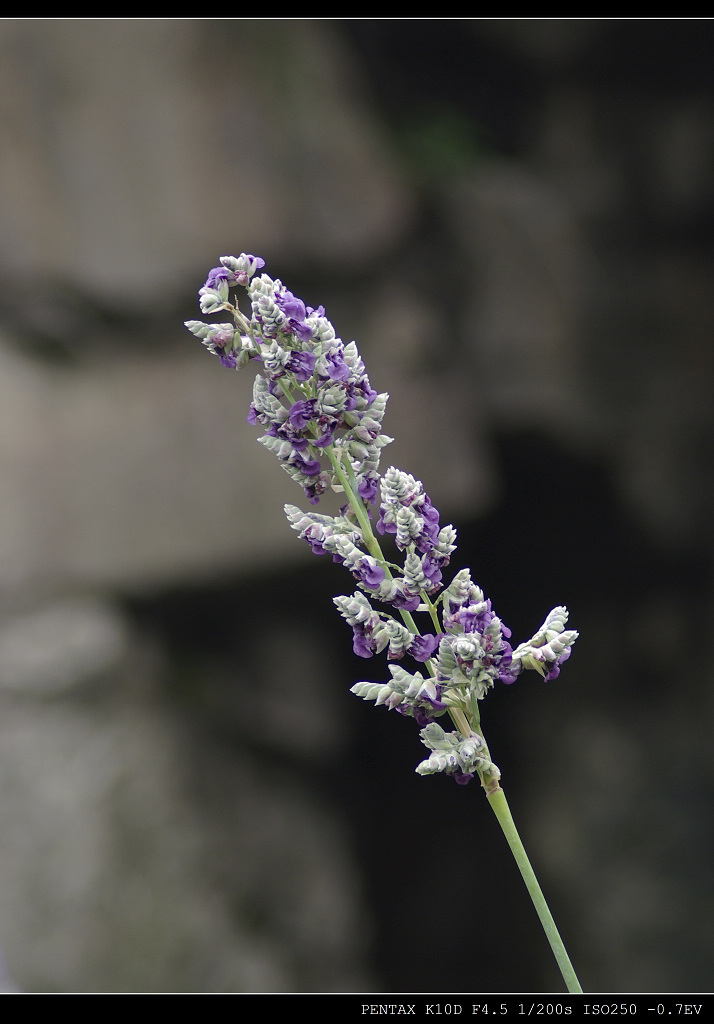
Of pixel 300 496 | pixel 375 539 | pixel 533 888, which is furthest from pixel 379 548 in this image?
pixel 300 496

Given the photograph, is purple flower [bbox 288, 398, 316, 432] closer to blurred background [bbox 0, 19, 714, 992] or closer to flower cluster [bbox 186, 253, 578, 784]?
flower cluster [bbox 186, 253, 578, 784]

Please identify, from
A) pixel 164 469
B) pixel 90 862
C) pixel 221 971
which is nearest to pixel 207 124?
pixel 164 469

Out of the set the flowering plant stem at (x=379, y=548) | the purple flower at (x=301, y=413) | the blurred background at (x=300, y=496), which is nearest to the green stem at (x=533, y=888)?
the flowering plant stem at (x=379, y=548)

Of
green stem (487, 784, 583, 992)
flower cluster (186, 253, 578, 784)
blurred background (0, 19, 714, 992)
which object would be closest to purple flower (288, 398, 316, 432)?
flower cluster (186, 253, 578, 784)

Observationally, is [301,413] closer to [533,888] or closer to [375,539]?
[375,539]

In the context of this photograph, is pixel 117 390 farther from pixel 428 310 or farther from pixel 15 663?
pixel 428 310

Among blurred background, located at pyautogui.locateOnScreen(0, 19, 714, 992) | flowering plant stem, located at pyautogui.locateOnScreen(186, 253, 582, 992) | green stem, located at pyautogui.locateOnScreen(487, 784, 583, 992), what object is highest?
blurred background, located at pyautogui.locateOnScreen(0, 19, 714, 992)
